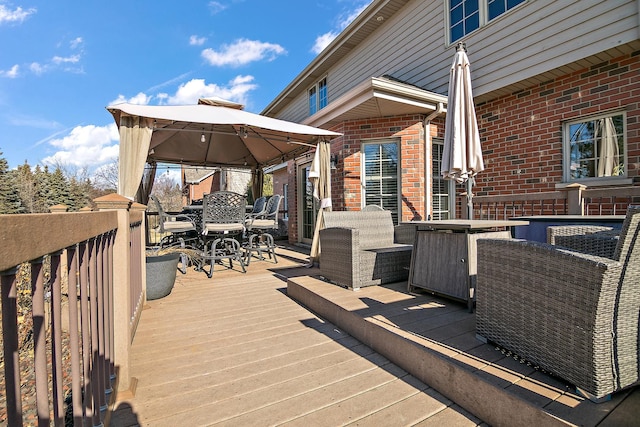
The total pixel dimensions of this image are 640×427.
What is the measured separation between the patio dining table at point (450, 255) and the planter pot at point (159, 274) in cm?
239

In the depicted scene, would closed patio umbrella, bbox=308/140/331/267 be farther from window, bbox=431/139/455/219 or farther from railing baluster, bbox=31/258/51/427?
railing baluster, bbox=31/258/51/427

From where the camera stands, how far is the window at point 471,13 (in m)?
4.55

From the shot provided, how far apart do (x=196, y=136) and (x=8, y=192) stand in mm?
11621

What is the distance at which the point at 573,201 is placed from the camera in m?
3.32

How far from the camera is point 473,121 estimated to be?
364 centimetres

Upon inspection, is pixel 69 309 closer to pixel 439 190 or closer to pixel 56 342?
pixel 56 342

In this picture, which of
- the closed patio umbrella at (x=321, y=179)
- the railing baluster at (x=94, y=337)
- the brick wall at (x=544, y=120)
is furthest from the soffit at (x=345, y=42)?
the railing baluster at (x=94, y=337)

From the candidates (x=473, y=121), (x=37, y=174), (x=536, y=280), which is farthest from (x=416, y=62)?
(x=37, y=174)

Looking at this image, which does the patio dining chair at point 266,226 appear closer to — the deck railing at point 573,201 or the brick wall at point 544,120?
the deck railing at point 573,201

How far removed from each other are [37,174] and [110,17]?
9744 mm

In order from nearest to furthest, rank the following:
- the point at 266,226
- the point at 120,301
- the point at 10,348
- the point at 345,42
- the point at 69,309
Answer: the point at 10,348 → the point at 69,309 → the point at 120,301 → the point at 266,226 → the point at 345,42

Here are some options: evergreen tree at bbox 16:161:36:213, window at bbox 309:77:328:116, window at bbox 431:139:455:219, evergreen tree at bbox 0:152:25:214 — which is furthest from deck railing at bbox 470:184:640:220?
evergreen tree at bbox 16:161:36:213

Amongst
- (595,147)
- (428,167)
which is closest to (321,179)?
(428,167)

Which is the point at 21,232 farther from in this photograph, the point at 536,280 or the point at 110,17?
the point at 110,17
